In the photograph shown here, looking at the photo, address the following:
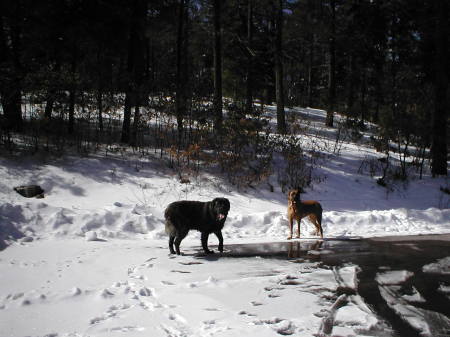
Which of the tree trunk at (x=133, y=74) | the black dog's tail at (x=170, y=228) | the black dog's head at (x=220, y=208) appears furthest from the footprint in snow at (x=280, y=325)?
the tree trunk at (x=133, y=74)

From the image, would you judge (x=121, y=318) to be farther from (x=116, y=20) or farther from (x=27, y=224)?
(x=116, y=20)

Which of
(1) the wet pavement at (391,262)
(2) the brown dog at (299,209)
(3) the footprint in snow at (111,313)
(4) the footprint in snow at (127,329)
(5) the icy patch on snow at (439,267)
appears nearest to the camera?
(4) the footprint in snow at (127,329)

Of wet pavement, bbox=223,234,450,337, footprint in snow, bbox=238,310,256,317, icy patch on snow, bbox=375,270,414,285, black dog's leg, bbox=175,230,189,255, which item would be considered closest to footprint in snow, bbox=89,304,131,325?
footprint in snow, bbox=238,310,256,317

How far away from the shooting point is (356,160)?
682 inches

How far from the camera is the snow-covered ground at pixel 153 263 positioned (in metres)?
4.38

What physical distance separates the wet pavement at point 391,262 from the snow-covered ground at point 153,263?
174 mm

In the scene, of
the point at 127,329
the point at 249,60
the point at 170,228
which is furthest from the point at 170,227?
the point at 249,60

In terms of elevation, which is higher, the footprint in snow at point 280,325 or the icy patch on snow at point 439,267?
the footprint in snow at point 280,325

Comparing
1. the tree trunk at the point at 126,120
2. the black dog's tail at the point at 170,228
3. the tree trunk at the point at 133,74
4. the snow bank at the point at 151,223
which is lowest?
the snow bank at the point at 151,223

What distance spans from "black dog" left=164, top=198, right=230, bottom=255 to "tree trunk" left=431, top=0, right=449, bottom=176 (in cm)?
1202

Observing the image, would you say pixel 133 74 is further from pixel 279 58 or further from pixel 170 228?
pixel 170 228

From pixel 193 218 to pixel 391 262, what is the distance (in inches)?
152

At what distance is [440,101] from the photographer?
15.7 meters

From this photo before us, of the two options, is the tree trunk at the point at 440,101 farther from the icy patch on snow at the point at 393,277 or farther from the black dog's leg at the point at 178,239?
the black dog's leg at the point at 178,239
